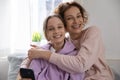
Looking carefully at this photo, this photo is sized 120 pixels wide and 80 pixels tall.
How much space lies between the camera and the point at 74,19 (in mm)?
1682

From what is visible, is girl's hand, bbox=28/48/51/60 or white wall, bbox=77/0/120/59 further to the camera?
white wall, bbox=77/0/120/59

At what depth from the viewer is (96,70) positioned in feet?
5.38

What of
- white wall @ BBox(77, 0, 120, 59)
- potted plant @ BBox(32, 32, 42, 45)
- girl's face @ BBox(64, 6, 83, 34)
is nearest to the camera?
girl's face @ BBox(64, 6, 83, 34)

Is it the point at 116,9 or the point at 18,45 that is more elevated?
the point at 116,9

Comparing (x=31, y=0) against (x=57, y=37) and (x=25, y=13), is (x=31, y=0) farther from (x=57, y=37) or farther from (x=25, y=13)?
(x=57, y=37)

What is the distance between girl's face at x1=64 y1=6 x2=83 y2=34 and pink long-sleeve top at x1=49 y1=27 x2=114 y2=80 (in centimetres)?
6

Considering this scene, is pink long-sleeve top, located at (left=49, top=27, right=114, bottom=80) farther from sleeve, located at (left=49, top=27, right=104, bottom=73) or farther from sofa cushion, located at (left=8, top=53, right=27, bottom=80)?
sofa cushion, located at (left=8, top=53, right=27, bottom=80)

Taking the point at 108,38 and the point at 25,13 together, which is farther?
the point at 25,13

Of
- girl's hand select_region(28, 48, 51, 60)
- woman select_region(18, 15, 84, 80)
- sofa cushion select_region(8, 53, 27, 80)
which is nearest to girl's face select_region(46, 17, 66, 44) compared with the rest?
woman select_region(18, 15, 84, 80)

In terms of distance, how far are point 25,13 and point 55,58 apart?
137cm

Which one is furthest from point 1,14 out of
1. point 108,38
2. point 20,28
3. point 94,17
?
point 108,38

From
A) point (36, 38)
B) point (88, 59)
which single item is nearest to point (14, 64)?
point (36, 38)

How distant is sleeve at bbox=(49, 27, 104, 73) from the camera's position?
149 cm

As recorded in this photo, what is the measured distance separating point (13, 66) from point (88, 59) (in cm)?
105
